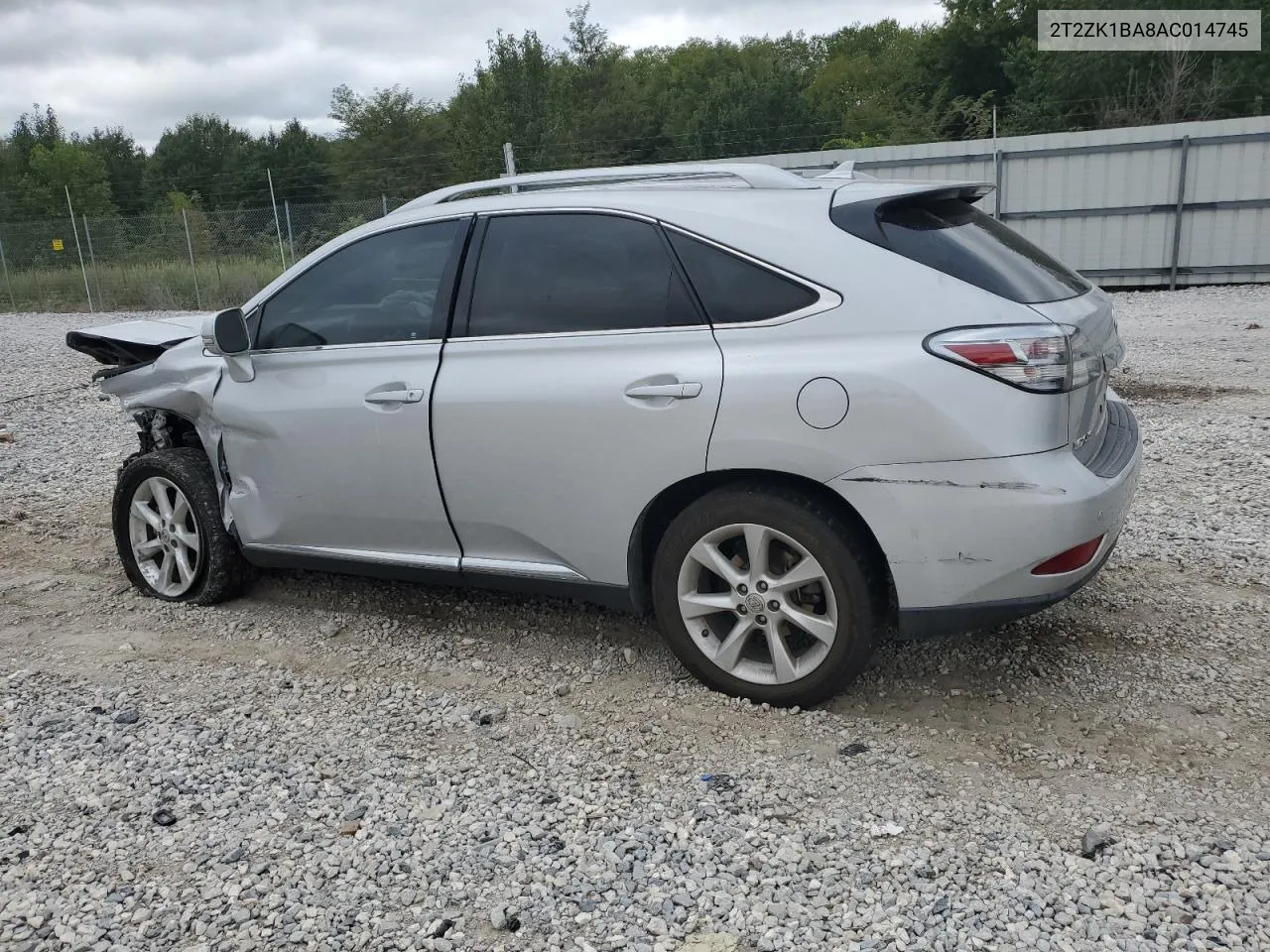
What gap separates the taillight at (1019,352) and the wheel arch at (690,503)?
1.87 feet

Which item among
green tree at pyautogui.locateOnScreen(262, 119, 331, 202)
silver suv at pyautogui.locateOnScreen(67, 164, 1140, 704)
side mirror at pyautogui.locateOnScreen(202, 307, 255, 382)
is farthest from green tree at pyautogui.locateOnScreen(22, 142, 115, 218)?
silver suv at pyautogui.locateOnScreen(67, 164, 1140, 704)

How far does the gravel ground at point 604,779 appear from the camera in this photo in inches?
101

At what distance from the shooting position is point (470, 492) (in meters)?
3.81

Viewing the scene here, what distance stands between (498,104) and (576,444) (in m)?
34.1

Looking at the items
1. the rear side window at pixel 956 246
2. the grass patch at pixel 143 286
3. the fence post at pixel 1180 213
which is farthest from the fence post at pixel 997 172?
the rear side window at pixel 956 246

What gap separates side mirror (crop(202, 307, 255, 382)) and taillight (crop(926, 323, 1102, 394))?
2724 millimetres

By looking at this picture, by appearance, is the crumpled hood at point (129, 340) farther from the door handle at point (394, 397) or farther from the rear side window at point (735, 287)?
the rear side window at point (735, 287)

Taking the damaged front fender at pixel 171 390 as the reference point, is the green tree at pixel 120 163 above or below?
above

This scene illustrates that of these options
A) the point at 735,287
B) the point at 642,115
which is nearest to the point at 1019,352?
the point at 735,287

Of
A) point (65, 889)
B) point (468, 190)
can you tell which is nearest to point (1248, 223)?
point (468, 190)

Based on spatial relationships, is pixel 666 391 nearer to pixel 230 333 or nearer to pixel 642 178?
pixel 642 178

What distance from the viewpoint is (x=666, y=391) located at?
3.36m

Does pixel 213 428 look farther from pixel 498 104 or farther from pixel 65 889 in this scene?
pixel 498 104

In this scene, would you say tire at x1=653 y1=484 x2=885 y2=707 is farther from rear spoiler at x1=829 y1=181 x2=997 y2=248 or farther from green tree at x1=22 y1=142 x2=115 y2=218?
green tree at x1=22 y1=142 x2=115 y2=218
